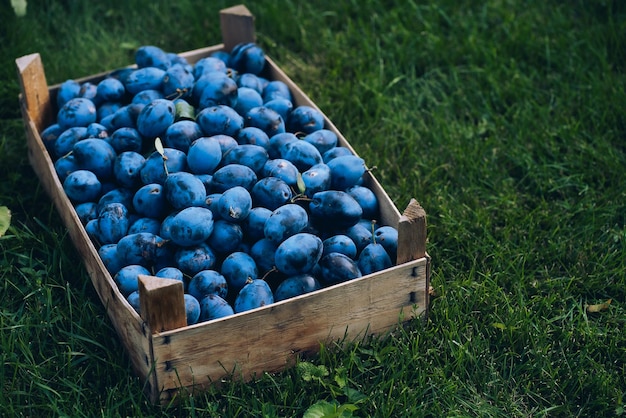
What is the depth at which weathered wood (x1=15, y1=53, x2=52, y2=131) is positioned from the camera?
2.74 meters

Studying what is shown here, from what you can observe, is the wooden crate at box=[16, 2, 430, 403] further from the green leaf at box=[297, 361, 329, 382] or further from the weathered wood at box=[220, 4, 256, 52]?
the weathered wood at box=[220, 4, 256, 52]

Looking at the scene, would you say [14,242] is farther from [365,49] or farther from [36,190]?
[365,49]

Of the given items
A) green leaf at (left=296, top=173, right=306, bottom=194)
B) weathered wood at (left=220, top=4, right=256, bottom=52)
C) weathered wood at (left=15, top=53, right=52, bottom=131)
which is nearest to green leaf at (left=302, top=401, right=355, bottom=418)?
green leaf at (left=296, top=173, right=306, bottom=194)

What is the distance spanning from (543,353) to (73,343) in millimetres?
1284

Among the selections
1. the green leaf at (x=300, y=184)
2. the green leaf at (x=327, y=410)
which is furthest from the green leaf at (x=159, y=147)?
the green leaf at (x=327, y=410)

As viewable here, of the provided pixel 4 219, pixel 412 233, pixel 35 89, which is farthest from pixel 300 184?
pixel 35 89

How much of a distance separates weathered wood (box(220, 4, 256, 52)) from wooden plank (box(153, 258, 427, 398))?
4.34ft

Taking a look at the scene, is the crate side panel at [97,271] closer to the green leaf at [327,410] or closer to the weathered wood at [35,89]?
the weathered wood at [35,89]

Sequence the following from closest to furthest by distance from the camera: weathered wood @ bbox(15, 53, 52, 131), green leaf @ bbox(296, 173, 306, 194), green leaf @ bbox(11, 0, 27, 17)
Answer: green leaf @ bbox(296, 173, 306, 194), weathered wood @ bbox(15, 53, 52, 131), green leaf @ bbox(11, 0, 27, 17)

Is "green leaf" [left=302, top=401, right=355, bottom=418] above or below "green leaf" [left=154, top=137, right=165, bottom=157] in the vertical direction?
below

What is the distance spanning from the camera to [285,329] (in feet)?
6.95

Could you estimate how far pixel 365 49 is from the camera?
3.53 metres

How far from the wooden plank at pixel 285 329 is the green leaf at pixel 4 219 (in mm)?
808

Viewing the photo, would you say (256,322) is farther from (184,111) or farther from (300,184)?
(184,111)
